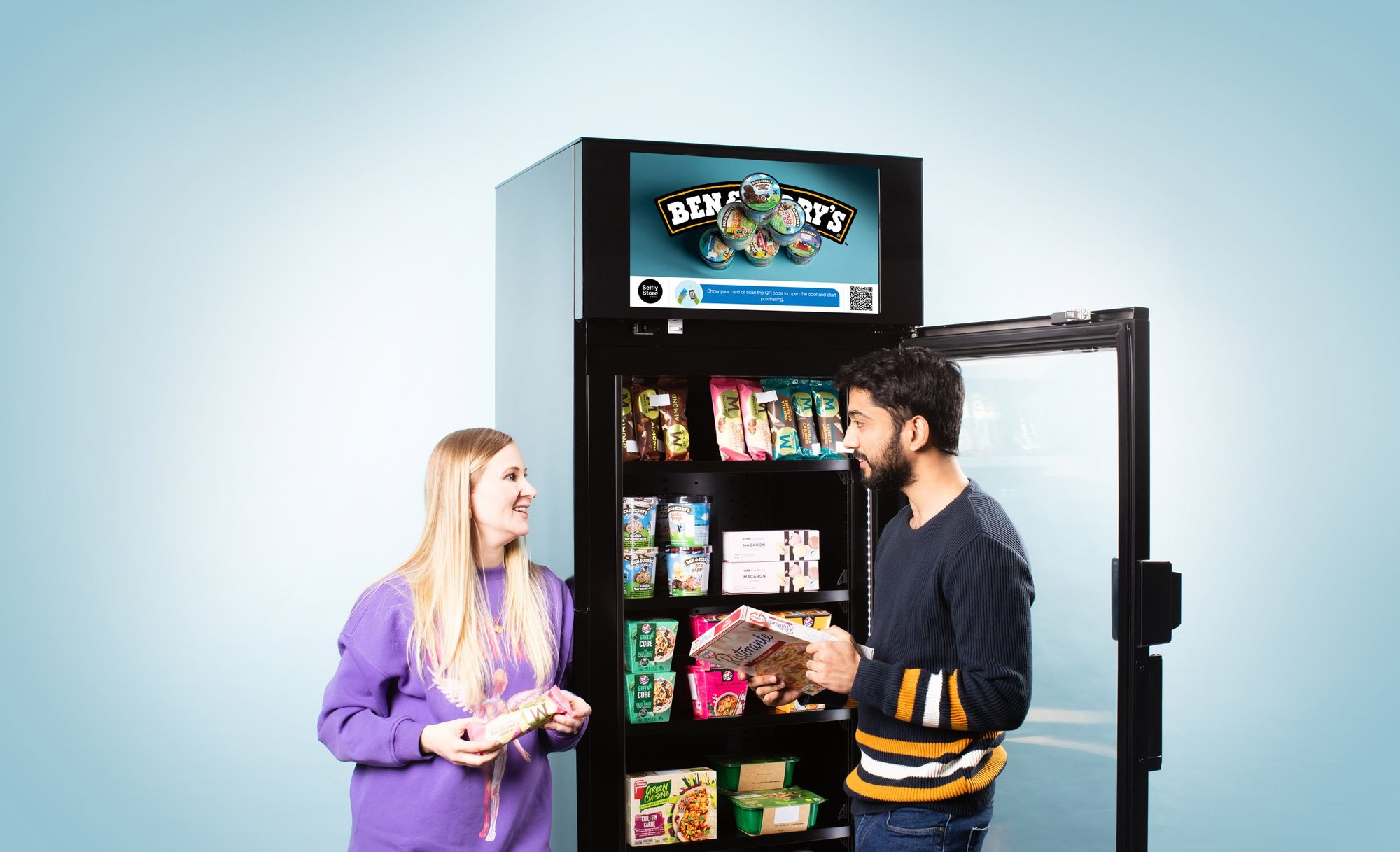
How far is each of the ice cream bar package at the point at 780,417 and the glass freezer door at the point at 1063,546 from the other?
44 cm

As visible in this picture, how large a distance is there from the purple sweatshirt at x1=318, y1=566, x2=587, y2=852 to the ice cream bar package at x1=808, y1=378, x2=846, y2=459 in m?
1.19

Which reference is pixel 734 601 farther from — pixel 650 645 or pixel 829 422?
pixel 829 422

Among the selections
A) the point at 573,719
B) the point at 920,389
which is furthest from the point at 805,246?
the point at 573,719

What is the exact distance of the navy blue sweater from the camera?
2373 millimetres

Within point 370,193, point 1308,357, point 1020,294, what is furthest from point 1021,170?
point 370,193

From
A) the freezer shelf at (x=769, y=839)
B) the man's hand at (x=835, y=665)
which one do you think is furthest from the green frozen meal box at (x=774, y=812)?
the man's hand at (x=835, y=665)

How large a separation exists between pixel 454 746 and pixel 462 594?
338 millimetres

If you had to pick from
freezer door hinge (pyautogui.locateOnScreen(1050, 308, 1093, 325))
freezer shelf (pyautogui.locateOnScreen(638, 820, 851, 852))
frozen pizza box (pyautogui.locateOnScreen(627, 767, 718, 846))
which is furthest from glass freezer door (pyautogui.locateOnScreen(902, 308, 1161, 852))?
frozen pizza box (pyautogui.locateOnScreen(627, 767, 718, 846))

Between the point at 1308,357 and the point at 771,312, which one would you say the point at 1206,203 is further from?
the point at 771,312

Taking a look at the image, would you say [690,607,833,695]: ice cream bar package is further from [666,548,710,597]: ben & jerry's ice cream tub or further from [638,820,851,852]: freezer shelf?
[638,820,851,852]: freezer shelf

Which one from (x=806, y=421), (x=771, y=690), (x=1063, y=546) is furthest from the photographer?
(x=806, y=421)

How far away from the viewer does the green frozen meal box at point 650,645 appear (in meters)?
3.30

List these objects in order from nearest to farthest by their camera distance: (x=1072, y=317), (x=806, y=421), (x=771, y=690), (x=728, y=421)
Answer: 1. (x=1072, y=317)
2. (x=771, y=690)
3. (x=728, y=421)
4. (x=806, y=421)

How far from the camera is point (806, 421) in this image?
11.6ft
